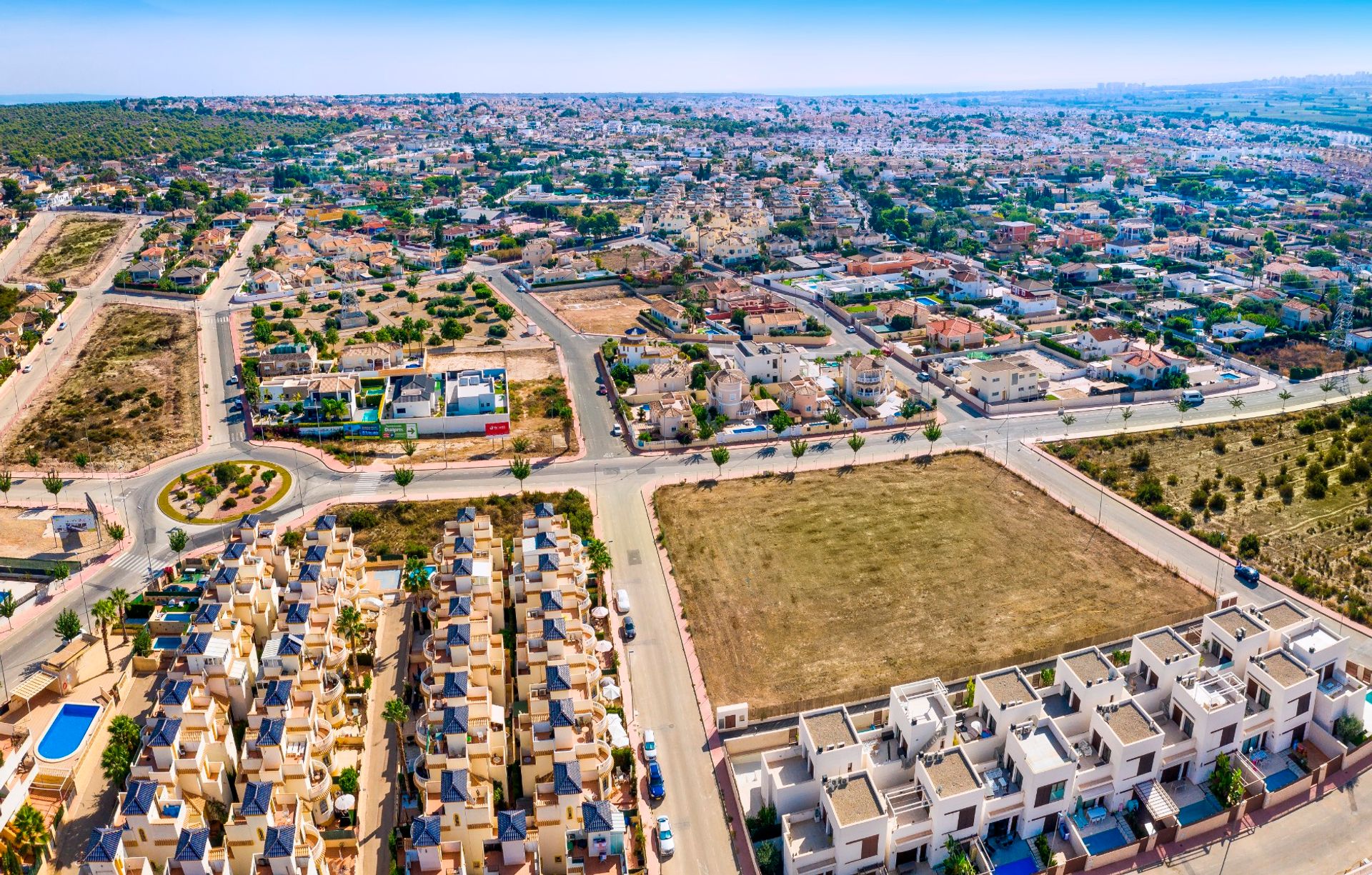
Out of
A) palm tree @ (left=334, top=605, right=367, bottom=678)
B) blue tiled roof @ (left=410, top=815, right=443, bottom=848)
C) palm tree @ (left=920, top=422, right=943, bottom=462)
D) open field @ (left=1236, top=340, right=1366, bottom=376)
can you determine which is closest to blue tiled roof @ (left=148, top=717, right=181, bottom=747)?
palm tree @ (left=334, top=605, right=367, bottom=678)

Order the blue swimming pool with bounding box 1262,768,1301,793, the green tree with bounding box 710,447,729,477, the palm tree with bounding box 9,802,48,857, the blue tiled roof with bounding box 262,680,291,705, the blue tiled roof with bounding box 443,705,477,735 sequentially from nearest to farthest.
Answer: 1. the palm tree with bounding box 9,802,48,857
2. the blue tiled roof with bounding box 443,705,477,735
3. the blue swimming pool with bounding box 1262,768,1301,793
4. the blue tiled roof with bounding box 262,680,291,705
5. the green tree with bounding box 710,447,729,477

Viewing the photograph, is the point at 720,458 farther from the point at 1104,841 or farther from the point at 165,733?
the point at 165,733

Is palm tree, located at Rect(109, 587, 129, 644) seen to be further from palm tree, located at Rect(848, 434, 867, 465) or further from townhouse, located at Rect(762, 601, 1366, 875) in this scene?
palm tree, located at Rect(848, 434, 867, 465)

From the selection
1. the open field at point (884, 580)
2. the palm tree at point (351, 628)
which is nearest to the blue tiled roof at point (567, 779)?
the open field at point (884, 580)

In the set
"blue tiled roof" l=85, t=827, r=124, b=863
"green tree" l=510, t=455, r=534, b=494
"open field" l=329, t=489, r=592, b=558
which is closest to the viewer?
"blue tiled roof" l=85, t=827, r=124, b=863

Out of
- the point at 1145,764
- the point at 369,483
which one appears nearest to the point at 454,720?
the point at 1145,764

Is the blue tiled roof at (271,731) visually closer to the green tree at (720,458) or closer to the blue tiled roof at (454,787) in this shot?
the blue tiled roof at (454,787)
